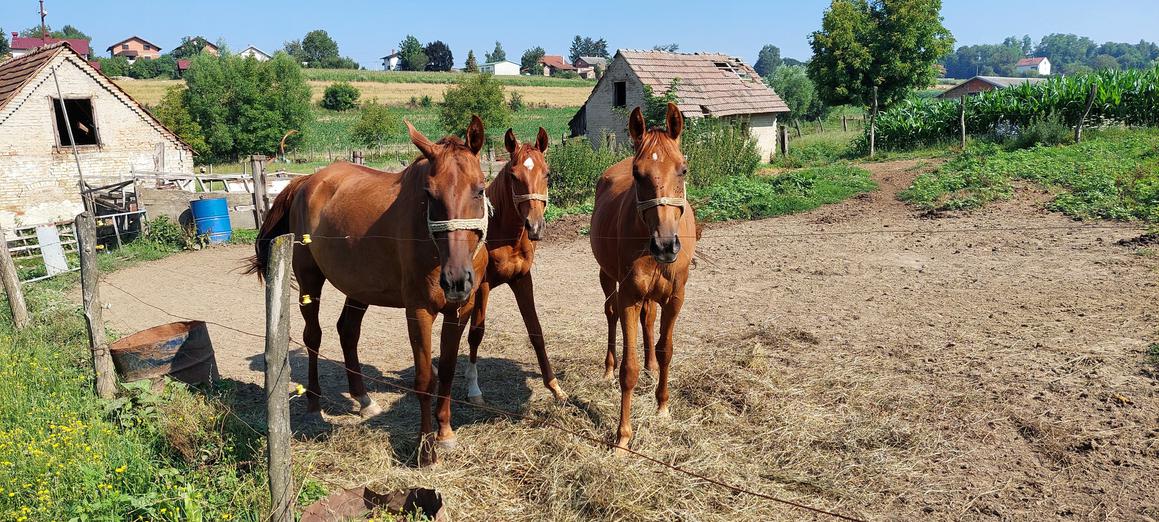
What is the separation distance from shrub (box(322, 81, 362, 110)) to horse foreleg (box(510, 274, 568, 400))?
61.3 m

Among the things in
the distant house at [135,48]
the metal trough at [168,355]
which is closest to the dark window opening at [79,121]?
the metal trough at [168,355]

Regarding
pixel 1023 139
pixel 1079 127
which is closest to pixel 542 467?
pixel 1023 139

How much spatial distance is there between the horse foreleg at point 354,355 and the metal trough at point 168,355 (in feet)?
3.55

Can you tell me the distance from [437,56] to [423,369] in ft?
393

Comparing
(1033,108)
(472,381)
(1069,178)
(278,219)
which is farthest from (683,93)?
(472,381)

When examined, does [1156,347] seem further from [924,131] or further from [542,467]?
[924,131]

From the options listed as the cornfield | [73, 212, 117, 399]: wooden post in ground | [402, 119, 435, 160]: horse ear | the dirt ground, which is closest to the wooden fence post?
the dirt ground

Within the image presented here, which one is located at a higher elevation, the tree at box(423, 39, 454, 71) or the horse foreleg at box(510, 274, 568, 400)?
the tree at box(423, 39, 454, 71)

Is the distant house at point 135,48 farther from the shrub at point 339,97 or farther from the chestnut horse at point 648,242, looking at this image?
the chestnut horse at point 648,242

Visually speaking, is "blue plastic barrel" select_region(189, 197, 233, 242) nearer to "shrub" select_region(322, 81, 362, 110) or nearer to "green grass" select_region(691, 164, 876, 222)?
"green grass" select_region(691, 164, 876, 222)

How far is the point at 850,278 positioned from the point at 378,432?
653 cm

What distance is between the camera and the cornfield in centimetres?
1880

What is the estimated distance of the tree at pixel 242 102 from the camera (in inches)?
1453

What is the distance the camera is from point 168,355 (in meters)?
5.18
